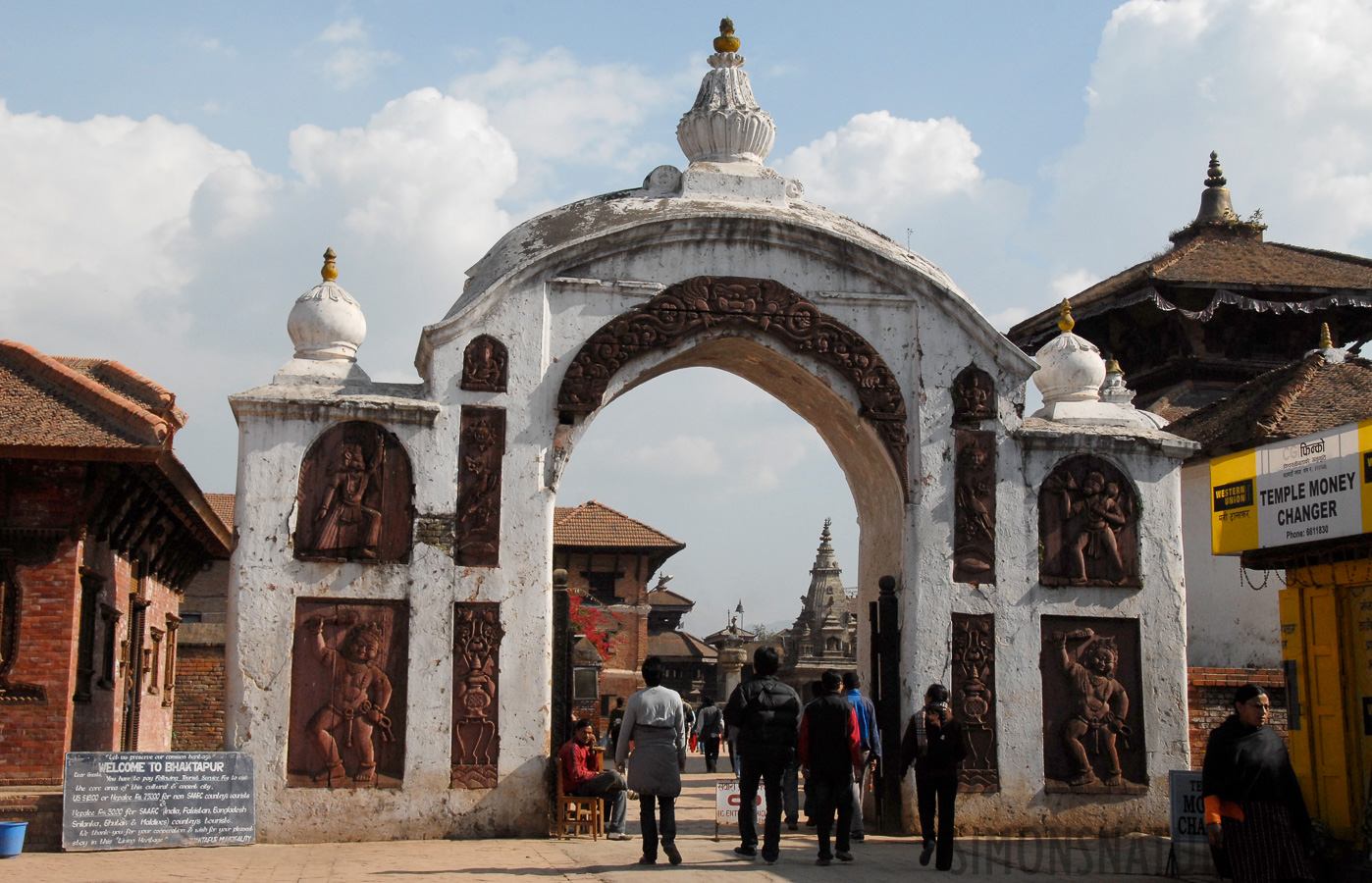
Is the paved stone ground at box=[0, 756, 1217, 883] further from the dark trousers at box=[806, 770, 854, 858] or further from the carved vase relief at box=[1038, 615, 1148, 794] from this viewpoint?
the carved vase relief at box=[1038, 615, 1148, 794]

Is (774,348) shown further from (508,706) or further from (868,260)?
(508,706)

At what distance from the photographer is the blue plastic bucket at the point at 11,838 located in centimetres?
983

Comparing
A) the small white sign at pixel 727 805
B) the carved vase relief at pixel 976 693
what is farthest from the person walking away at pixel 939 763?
the carved vase relief at pixel 976 693

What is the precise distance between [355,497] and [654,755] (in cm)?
378

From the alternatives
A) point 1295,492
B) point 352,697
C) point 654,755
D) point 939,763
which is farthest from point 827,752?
point 1295,492

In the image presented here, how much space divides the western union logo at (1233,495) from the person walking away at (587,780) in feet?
17.6

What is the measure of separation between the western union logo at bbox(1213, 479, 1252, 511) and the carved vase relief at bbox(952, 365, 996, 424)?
2.09 meters

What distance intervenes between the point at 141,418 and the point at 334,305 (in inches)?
73.5

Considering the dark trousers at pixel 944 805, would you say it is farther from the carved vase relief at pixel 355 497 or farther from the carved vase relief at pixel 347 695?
the carved vase relief at pixel 355 497

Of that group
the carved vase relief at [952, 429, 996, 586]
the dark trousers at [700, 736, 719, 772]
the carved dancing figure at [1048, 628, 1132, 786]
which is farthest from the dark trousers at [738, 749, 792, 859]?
the dark trousers at [700, 736, 719, 772]

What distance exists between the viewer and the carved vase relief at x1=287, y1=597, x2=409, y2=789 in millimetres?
11117

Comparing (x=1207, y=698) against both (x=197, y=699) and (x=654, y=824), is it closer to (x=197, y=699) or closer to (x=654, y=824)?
(x=654, y=824)

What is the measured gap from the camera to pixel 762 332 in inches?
493

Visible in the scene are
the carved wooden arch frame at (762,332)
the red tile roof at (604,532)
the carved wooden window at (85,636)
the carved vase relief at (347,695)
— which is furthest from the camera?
the red tile roof at (604,532)
